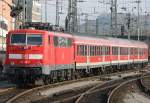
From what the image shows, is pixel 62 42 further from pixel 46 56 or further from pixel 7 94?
pixel 7 94

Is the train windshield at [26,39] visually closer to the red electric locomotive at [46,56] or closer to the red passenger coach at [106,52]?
the red electric locomotive at [46,56]

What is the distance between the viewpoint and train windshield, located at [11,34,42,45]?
23.2 meters

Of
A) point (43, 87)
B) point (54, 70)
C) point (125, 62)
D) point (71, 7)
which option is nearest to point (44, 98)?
point (43, 87)

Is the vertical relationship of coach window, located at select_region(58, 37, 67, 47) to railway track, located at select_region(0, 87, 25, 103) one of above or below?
above

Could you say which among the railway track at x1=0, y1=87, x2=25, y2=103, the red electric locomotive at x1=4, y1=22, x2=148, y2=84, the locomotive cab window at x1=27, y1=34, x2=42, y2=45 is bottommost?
the railway track at x1=0, y1=87, x2=25, y2=103

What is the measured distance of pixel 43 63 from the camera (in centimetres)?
2312

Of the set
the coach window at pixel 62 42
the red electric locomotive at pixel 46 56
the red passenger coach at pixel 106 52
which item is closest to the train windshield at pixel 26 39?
the red electric locomotive at pixel 46 56

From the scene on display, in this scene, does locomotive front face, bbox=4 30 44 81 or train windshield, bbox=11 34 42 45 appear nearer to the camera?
locomotive front face, bbox=4 30 44 81

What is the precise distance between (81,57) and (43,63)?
25.6 feet

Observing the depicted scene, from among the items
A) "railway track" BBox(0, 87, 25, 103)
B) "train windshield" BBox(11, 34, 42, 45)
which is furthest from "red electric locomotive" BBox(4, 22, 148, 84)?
"railway track" BBox(0, 87, 25, 103)

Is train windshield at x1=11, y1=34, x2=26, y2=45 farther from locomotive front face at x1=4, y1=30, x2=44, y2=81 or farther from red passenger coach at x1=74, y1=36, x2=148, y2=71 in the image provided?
red passenger coach at x1=74, y1=36, x2=148, y2=71

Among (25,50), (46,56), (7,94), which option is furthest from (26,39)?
(7,94)

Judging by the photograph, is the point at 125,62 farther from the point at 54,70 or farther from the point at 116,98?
the point at 116,98

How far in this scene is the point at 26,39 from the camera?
76.2ft
